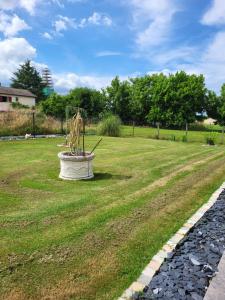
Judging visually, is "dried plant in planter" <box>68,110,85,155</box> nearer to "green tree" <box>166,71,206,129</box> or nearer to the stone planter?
the stone planter

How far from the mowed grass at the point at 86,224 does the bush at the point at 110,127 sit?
43.0 feet

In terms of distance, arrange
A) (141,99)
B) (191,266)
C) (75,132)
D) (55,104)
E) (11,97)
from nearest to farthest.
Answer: (191,266) → (75,132) → (55,104) → (141,99) → (11,97)

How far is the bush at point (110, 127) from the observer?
21.0 metres

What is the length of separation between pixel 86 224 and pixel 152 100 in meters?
37.6

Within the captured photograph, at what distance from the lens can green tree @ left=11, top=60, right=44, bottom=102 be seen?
62966 mm

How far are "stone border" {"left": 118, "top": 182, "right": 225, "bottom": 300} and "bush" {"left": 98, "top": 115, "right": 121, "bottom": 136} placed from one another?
16.2m

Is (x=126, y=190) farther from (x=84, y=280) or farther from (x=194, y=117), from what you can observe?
(x=194, y=117)

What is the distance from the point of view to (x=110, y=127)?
2095 cm

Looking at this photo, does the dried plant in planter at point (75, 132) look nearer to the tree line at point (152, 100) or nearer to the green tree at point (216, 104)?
the tree line at point (152, 100)

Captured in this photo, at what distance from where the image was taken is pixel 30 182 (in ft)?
20.8

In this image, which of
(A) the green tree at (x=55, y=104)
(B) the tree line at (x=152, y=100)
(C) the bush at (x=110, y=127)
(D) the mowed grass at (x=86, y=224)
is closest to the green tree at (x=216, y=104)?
(B) the tree line at (x=152, y=100)

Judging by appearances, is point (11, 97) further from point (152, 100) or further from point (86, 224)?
point (86, 224)

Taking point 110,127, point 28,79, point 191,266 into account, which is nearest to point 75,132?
point 191,266

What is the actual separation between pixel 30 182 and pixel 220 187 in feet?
12.9
